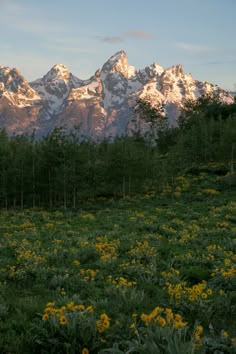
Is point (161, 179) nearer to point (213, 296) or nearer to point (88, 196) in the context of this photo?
point (88, 196)

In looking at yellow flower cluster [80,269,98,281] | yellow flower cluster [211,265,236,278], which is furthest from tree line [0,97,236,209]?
yellow flower cluster [211,265,236,278]

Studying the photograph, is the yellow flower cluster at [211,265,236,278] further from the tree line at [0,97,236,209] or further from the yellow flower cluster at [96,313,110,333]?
the tree line at [0,97,236,209]

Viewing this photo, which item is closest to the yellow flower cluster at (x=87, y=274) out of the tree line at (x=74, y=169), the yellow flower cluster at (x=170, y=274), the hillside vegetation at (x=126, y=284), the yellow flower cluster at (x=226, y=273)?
the hillside vegetation at (x=126, y=284)

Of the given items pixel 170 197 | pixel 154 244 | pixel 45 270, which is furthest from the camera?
pixel 170 197

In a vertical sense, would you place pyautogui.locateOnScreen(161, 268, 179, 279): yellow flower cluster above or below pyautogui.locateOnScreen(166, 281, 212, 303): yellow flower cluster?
below

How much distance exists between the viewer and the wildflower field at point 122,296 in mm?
6273

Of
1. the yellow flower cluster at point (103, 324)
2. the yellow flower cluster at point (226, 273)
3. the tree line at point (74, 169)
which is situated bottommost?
the yellow flower cluster at point (226, 273)

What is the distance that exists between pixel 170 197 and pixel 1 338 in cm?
3728

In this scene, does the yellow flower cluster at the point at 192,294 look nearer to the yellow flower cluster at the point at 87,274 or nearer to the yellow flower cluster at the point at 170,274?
the yellow flower cluster at the point at 170,274

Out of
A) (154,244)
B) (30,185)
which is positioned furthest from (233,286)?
(30,185)

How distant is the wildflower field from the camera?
627 cm

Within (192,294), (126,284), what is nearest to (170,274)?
(126,284)

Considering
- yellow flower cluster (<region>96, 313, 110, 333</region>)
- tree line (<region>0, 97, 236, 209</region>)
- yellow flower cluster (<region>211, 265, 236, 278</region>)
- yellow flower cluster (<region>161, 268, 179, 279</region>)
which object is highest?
tree line (<region>0, 97, 236, 209</region>)

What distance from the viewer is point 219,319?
8.01 metres
